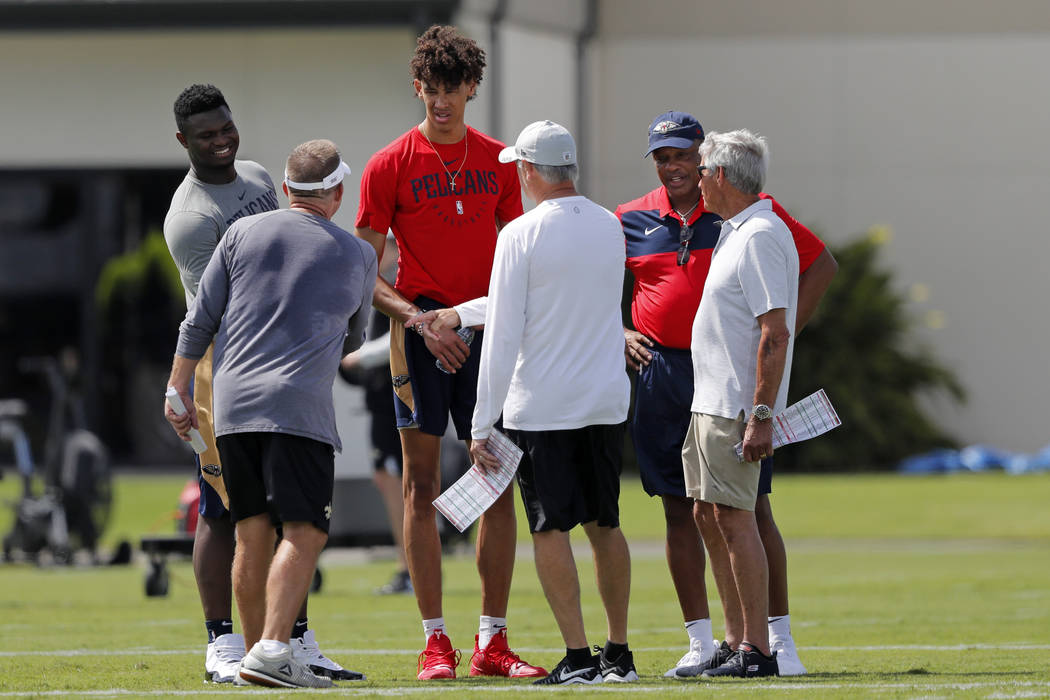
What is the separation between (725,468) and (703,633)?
0.76 meters

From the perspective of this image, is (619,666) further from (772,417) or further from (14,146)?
(14,146)

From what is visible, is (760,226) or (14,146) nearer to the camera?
Answer: (760,226)

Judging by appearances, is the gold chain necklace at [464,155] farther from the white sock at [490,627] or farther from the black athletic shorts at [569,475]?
the white sock at [490,627]

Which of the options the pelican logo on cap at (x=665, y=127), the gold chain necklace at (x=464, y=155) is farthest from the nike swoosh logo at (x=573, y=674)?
the pelican logo on cap at (x=665, y=127)

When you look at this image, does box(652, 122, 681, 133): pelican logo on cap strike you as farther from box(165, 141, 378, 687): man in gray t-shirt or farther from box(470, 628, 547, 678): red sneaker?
box(470, 628, 547, 678): red sneaker

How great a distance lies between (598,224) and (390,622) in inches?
150

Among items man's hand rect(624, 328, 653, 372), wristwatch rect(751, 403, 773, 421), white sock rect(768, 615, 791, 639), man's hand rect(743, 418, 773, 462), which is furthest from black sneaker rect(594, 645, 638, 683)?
man's hand rect(624, 328, 653, 372)

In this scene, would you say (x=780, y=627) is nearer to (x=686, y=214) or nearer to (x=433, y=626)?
(x=433, y=626)

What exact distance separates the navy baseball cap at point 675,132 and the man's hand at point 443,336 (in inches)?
40.6

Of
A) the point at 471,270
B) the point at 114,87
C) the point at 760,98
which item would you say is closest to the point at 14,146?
the point at 114,87

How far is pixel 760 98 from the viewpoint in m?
24.8

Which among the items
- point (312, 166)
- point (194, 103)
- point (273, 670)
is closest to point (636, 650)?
point (273, 670)

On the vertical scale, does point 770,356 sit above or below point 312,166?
below

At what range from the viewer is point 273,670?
19.7ft
